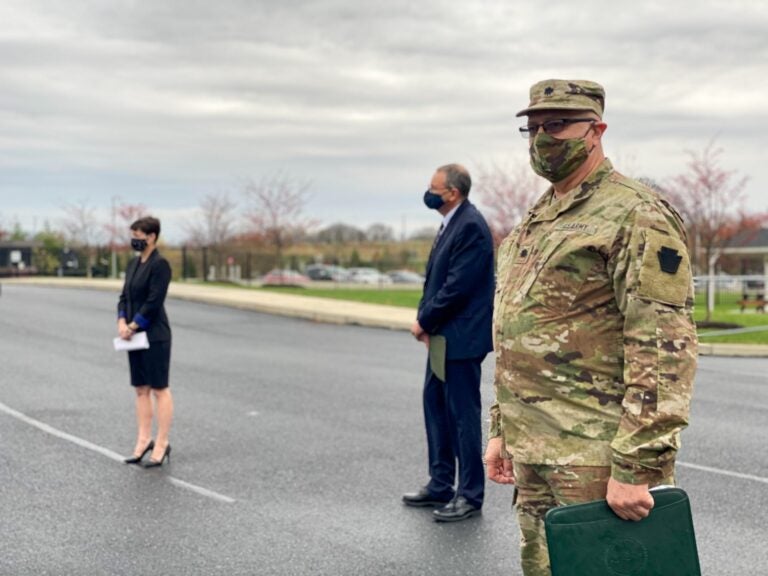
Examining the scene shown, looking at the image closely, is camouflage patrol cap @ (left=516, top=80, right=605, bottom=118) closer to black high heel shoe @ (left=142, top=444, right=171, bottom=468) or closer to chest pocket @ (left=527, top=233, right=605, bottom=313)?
chest pocket @ (left=527, top=233, right=605, bottom=313)

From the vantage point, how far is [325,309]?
789 inches

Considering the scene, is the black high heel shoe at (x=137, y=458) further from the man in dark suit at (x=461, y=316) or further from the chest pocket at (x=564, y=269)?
the chest pocket at (x=564, y=269)

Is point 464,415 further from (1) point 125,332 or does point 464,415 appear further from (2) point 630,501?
(2) point 630,501

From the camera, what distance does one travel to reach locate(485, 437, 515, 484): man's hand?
336cm

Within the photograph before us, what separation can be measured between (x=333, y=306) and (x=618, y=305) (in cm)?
1834

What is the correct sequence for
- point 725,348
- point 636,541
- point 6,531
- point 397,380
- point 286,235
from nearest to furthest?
point 636,541 → point 6,531 → point 397,380 → point 725,348 → point 286,235

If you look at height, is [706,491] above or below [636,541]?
below

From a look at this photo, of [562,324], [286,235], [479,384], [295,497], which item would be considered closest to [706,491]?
[479,384]

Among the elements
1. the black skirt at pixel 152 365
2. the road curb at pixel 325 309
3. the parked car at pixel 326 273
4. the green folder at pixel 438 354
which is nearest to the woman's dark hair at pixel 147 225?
the black skirt at pixel 152 365

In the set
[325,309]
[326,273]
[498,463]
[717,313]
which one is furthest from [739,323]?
[326,273]

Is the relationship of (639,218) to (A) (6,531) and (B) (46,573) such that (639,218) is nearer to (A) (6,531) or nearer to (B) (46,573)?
(B) (46,573)

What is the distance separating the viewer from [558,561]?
2.70 meters

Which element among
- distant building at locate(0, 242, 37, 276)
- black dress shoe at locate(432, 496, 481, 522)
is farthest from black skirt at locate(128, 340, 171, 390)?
distant building at locate(0, 242, 37, 276)

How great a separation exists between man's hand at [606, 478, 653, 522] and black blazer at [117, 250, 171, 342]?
4.95 meters
